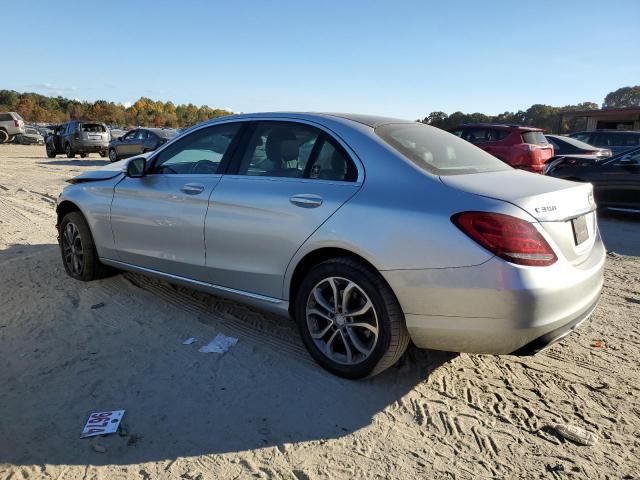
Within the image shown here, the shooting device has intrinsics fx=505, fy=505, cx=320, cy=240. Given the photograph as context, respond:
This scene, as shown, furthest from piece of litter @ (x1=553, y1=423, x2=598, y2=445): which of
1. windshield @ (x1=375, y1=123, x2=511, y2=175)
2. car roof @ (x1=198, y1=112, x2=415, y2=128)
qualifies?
car roof @ (x1=198, y1=112, x2=415, y2=128)

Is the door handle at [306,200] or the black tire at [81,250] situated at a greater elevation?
the door handle at [306,200]

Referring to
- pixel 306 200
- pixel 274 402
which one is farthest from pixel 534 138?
pixel 274 402

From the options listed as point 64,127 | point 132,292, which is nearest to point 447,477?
point 132,292

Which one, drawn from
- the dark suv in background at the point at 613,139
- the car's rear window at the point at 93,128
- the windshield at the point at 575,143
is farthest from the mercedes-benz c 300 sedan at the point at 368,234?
the car's rear window at the point at 93,128

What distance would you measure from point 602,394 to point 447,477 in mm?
1329

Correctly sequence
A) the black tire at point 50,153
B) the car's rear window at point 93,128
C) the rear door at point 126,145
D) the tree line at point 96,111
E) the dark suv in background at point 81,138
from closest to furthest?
the rear door at point 126,145 < the dark suv in background at point 81,138 < the car's rear window at point 93,128 < the black tire at point 50,153 < the tree line at point 96,111

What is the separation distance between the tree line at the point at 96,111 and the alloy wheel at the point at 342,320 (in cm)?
8583

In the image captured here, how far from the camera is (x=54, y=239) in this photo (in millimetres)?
6898

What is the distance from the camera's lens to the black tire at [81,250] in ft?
15.7

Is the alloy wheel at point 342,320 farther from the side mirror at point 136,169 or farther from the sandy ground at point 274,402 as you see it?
the side mirror at point 136,169

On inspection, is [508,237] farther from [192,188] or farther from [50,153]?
[50,153]

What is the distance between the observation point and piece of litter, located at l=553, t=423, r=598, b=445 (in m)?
2.62

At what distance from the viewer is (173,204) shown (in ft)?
12.9

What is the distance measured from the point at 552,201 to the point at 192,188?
249cm
